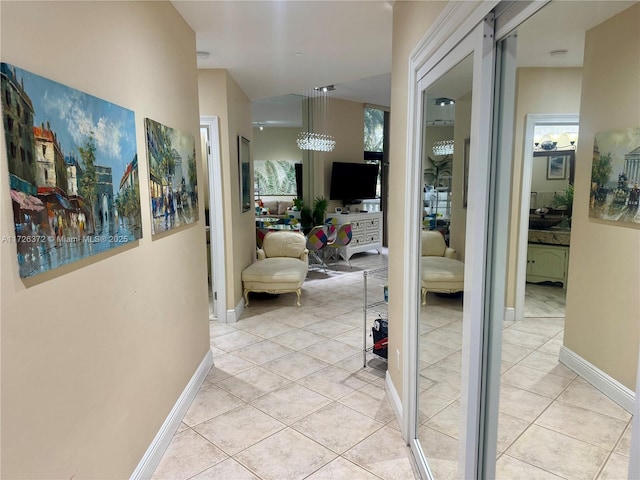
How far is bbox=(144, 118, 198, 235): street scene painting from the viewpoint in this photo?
217cm

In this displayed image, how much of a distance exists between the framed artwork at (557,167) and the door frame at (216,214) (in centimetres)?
346

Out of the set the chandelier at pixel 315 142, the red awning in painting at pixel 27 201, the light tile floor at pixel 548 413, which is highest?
the chandelier at pixel 315 142

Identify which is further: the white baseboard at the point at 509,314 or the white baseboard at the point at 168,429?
the white baseboard at the point at 168,429

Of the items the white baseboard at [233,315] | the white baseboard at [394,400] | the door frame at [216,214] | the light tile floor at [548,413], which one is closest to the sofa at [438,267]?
the light tile floor at [548,413]

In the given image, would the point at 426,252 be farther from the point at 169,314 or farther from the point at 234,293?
the point at 234,293

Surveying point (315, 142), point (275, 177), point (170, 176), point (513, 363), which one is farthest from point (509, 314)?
point (275, 177)

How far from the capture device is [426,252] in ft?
6.65

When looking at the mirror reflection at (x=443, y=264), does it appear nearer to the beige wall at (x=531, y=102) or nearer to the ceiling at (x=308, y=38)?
the ceiling at (x=308, y=38)

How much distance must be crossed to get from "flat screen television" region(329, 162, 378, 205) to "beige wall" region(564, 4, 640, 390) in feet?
22.6

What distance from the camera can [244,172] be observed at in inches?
191

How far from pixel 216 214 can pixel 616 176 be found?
3745 mm

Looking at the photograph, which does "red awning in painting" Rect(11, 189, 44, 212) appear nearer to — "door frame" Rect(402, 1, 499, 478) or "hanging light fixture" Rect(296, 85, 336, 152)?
"door frame" Rect(402, 1, 499, 478)

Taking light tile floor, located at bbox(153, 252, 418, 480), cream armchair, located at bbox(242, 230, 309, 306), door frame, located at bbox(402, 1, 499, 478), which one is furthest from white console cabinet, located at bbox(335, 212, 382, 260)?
door frame, located at bbox(402, 1, 499, 478)

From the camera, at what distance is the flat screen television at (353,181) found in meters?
7.82
